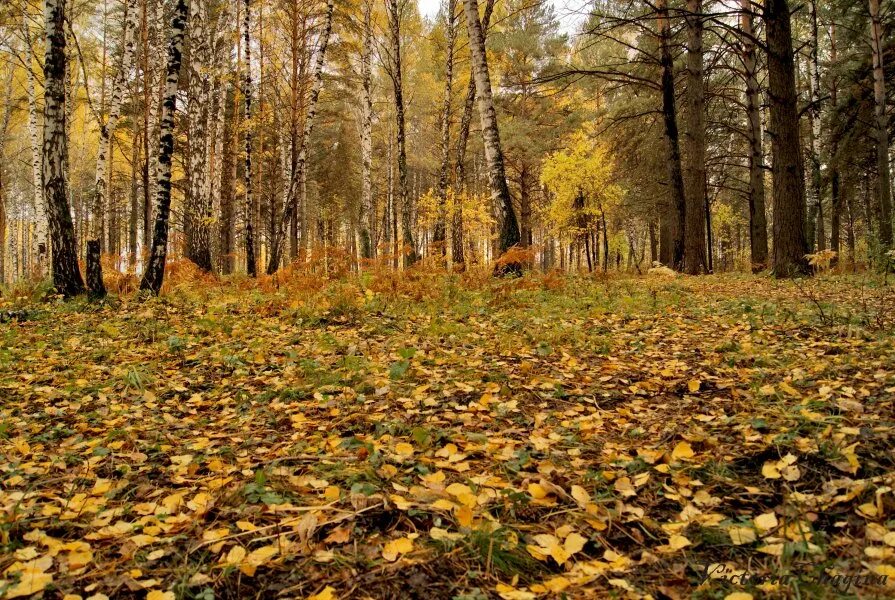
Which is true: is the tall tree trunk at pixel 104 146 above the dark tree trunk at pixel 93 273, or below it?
above

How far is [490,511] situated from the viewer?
2039 millimetres

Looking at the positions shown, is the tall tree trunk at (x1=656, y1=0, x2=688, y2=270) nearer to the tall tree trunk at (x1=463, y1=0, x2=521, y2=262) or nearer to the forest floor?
the tall tree trunk at (x1=463, y1=0, x2=521, y2=262)

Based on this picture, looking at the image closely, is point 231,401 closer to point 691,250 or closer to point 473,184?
point 691,250

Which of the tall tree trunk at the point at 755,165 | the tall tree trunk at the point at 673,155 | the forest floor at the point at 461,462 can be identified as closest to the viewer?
the forest floor at the point at 461,462

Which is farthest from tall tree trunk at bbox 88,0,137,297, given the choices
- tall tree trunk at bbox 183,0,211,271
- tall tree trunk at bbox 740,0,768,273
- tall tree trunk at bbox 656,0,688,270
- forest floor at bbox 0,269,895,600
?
tall tree trunk at bbox 740,0,768,273

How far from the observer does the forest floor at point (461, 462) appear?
5.46ft

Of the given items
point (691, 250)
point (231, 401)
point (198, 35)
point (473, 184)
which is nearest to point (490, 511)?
point (231, 401)

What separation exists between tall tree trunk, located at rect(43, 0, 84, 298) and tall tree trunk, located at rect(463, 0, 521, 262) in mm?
6374

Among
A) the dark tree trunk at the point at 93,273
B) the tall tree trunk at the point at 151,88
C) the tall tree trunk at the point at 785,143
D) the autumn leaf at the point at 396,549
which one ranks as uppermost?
the tall tree trunk at the point at 151,88

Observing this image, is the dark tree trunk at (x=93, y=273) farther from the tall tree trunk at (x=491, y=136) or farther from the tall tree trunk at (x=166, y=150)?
the tall tree trunk at (x=491, y=136)

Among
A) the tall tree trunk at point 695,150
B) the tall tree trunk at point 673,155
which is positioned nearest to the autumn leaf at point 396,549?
the tall tree trunk at point 695,150

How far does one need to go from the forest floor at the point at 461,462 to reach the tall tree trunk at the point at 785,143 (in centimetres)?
325

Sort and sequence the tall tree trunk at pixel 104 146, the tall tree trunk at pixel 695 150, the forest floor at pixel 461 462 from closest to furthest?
1. the forest floor at pixel 461 462
2. the tall tree trunk at pixel 104 146
3. the tall tree trunk at pixel 695 150

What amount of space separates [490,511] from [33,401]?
146 inches
